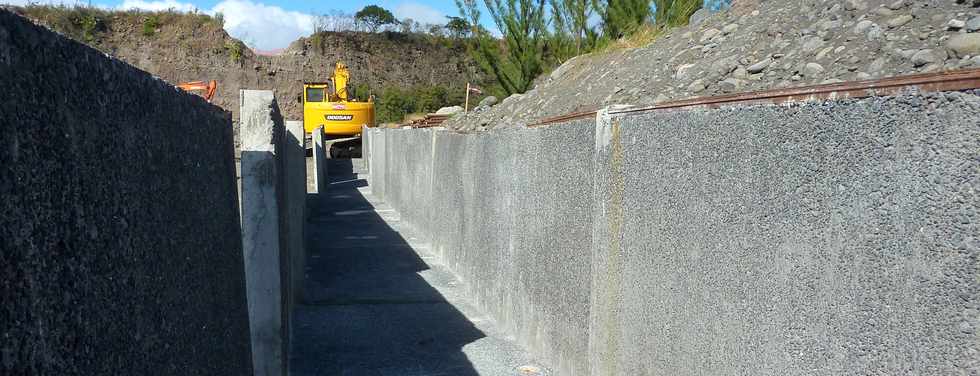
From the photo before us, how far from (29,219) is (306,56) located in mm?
49762

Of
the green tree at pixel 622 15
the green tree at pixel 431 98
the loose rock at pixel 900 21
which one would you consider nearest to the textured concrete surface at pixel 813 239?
the loose rock at pixel 900 21

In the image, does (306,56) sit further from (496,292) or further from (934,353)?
(934,353)

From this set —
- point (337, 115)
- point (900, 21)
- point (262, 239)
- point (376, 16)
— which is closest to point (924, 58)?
point (900, 21)

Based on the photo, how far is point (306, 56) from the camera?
161ft

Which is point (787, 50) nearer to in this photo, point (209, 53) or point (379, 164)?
point (379, 164)

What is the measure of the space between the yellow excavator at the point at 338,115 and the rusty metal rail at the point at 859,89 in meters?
26.9

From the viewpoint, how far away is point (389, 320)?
7184 mm

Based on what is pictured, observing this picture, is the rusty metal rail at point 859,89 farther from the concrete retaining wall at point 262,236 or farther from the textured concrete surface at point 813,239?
the concrete retaining wall at point 262,236

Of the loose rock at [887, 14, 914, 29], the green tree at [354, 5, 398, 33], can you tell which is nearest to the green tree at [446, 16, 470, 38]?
the green tree at [354, 5, 398, 33]

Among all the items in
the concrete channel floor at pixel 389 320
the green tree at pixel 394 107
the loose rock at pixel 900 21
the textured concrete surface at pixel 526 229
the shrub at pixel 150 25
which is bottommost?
the concrete channel floor at pixel 389 320

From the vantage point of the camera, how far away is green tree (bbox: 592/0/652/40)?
45.9 ft

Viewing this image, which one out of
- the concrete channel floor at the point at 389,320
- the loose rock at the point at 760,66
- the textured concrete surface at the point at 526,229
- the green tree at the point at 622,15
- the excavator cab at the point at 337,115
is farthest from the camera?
the excavator cab at the point at 337,115

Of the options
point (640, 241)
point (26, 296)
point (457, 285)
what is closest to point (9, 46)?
point (26, 296)

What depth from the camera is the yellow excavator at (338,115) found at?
98.2ft
